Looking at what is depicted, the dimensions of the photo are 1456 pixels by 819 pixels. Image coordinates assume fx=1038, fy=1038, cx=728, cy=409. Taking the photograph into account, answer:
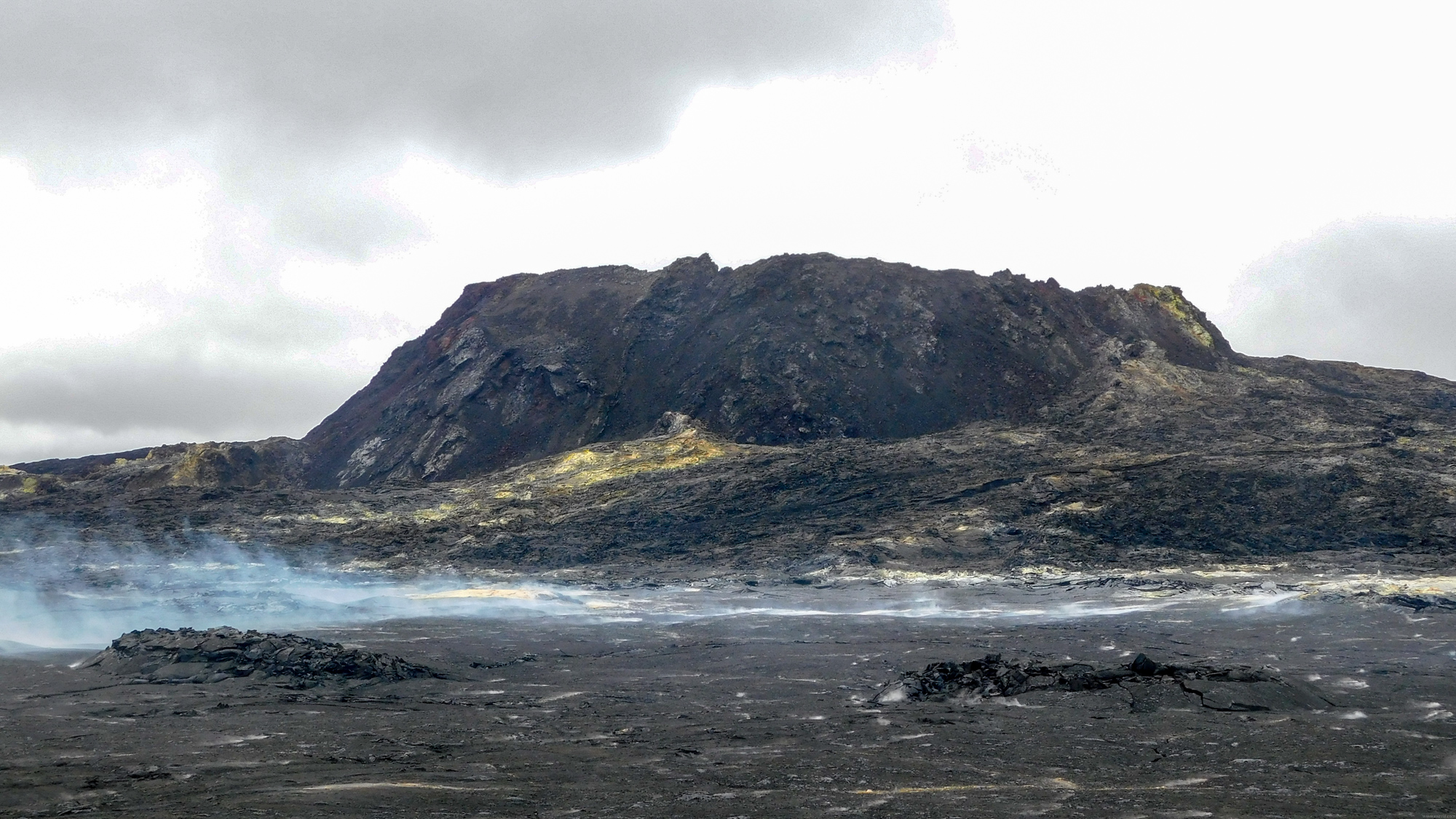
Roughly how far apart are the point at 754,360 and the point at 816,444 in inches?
762

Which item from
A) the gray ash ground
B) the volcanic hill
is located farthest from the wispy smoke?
the gray ash ground

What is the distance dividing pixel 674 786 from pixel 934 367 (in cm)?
8482

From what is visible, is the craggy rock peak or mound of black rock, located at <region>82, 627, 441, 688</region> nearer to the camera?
mound of black rock, located at <region>82, 627, 441, 688</region>

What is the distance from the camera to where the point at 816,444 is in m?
78.9

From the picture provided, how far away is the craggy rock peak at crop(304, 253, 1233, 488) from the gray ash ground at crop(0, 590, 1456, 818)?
62246 mm

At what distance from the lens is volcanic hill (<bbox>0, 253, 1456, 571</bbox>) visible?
62.1 m

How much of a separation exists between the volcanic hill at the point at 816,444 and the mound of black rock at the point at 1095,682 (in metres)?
35.0

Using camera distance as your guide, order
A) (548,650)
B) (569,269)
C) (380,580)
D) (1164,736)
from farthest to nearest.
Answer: (569,269) → (380,580) → (548,650) → (1164,736)

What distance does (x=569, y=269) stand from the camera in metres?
123

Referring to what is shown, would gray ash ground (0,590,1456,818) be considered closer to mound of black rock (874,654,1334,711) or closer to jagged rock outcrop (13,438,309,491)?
mound of black rock (874,654,1334,711)

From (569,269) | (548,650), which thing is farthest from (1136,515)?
(569,269)

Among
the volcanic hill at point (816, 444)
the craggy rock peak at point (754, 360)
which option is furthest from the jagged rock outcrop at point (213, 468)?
the craggy rock peak at point (754, 360)

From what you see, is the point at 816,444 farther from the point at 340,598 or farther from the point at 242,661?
the point at 242,661

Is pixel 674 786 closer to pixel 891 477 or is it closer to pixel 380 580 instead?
pixel 380 580
